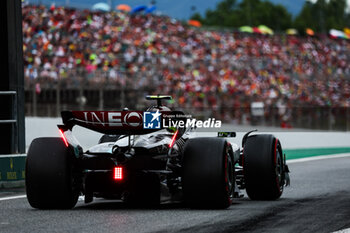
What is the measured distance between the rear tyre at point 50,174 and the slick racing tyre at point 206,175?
4.06ft

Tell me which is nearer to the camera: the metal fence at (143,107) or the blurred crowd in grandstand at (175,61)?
the metal fence at (143,107)

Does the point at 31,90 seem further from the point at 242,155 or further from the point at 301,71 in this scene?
the point at 301,71

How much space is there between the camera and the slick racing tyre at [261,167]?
9281 mm

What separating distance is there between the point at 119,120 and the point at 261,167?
1.92 metres

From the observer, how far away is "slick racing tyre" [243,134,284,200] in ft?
30.5

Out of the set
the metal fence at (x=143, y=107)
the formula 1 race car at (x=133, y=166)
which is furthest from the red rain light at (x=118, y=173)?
the metal fence at (x=143, y=107)

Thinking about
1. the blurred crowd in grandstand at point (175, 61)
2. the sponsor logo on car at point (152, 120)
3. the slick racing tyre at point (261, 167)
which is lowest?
the slick racing tyre at point (261, 167)

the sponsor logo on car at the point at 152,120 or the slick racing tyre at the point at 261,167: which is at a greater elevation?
the sponsor logo on car at the point at 152,120

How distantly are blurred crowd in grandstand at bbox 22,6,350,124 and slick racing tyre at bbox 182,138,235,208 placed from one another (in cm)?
2156

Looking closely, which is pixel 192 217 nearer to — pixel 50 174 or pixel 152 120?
pixel 152 120

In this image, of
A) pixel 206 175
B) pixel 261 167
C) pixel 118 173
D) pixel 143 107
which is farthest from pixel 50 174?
pixel 143 107

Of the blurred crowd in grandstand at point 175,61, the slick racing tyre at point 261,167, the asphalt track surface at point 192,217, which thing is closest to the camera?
the asphalt track surface at point 192,217

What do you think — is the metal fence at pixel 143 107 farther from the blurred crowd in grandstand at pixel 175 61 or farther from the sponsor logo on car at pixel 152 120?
the sponsor logo on car at pixel 152 120

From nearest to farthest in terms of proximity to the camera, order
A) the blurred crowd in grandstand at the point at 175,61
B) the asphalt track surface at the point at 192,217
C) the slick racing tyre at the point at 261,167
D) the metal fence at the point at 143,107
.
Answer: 1. the asphalt track surface at the point at 192,217
2. the slick racing tyre at the point at 261,167
3. the metal fence at the point at 143,107
4. the blurred crowd in grandstand at the point at 175,61
